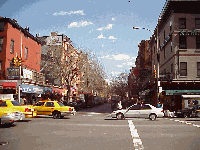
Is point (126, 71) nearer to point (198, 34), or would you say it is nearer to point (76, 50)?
point (76, 50)

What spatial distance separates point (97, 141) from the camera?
10898 mm

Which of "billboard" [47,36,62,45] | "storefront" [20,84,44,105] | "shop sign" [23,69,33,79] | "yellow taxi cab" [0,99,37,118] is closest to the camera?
"yellow taxi cab" [0,99,37,118]

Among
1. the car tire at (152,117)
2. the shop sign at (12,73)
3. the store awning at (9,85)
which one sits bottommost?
the car tire at (152,117)

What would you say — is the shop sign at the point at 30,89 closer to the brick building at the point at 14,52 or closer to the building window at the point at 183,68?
the brick building at the point at 14,52

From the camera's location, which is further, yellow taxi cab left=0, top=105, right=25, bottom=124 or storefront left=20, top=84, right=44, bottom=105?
storefront left=20, top=84, right=44, bottom=105

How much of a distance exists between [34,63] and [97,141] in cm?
3659

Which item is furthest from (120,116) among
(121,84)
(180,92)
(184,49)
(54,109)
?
(121,84)

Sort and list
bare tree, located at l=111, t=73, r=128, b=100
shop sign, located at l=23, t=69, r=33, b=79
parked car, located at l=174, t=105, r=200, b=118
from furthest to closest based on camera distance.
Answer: bare tree, located at l=111, t=73, r=128, b=100, shop sign, located at l=23, t=69, r=33, b=79, parked car, located at l=174, t=105, r=200, b=118

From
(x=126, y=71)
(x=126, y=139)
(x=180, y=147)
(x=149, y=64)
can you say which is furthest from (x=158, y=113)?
(x=126, y=71)

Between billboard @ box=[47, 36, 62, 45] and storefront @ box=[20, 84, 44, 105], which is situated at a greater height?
billboard @ box=[47, 36, 62, 45]

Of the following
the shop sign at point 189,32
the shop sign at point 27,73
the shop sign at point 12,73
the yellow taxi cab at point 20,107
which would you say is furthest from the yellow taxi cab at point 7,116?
the shop sign at point 189,32

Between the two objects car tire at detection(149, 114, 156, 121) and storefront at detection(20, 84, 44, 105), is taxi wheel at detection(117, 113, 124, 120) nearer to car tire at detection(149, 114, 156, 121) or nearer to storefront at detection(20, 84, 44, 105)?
car tire at detection(149, 114, 156, 121)

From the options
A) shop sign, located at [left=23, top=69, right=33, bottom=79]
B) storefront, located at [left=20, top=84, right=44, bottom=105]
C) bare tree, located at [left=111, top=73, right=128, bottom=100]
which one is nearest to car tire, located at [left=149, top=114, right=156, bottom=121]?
storefront, located at [left=20, top=84, right=44, bottom=105]

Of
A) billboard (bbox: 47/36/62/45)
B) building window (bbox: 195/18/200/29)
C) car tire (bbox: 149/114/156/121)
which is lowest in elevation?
car tire (bbox: 149/114/156/121)
